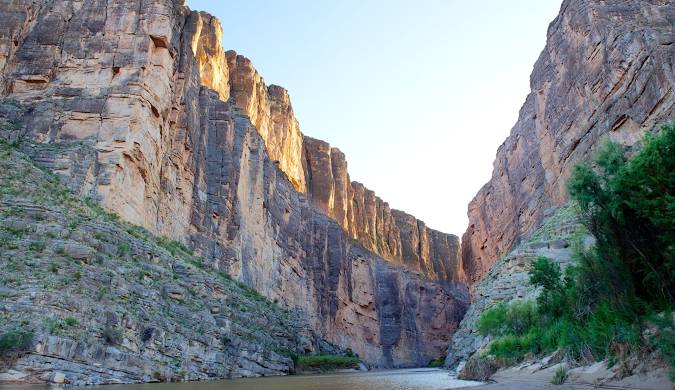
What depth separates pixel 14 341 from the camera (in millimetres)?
18406

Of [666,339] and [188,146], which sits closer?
[666,339]

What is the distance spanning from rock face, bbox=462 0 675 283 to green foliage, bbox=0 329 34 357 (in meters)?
36.4

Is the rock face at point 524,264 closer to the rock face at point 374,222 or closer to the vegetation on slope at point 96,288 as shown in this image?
the vegetation on slope at point 96,288

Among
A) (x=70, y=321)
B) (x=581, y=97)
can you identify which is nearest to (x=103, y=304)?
(x=70, y=321)

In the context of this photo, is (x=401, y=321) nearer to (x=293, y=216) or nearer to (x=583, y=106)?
(x=293, y=216)

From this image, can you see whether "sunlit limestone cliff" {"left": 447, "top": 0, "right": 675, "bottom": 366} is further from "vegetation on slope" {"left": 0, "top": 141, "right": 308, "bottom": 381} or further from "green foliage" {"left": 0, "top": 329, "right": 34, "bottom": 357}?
"green foliage" {"left": 0, "top": 329, "right": 34, "bottom": 357}

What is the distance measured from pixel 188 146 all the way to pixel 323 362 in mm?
23290

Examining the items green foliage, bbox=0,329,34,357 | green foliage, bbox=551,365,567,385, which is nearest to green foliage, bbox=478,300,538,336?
green foliage, bbox=551,365,567,385

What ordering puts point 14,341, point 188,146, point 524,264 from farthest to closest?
point 188,146
point 524,264
point 14,341

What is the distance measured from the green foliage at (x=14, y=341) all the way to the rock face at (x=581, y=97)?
3641 centimetres

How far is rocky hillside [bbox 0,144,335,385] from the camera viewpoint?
2028cm

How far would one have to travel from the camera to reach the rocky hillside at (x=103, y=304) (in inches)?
798

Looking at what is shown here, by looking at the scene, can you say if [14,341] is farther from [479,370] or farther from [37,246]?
[479,370]

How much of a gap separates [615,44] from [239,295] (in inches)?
1445
